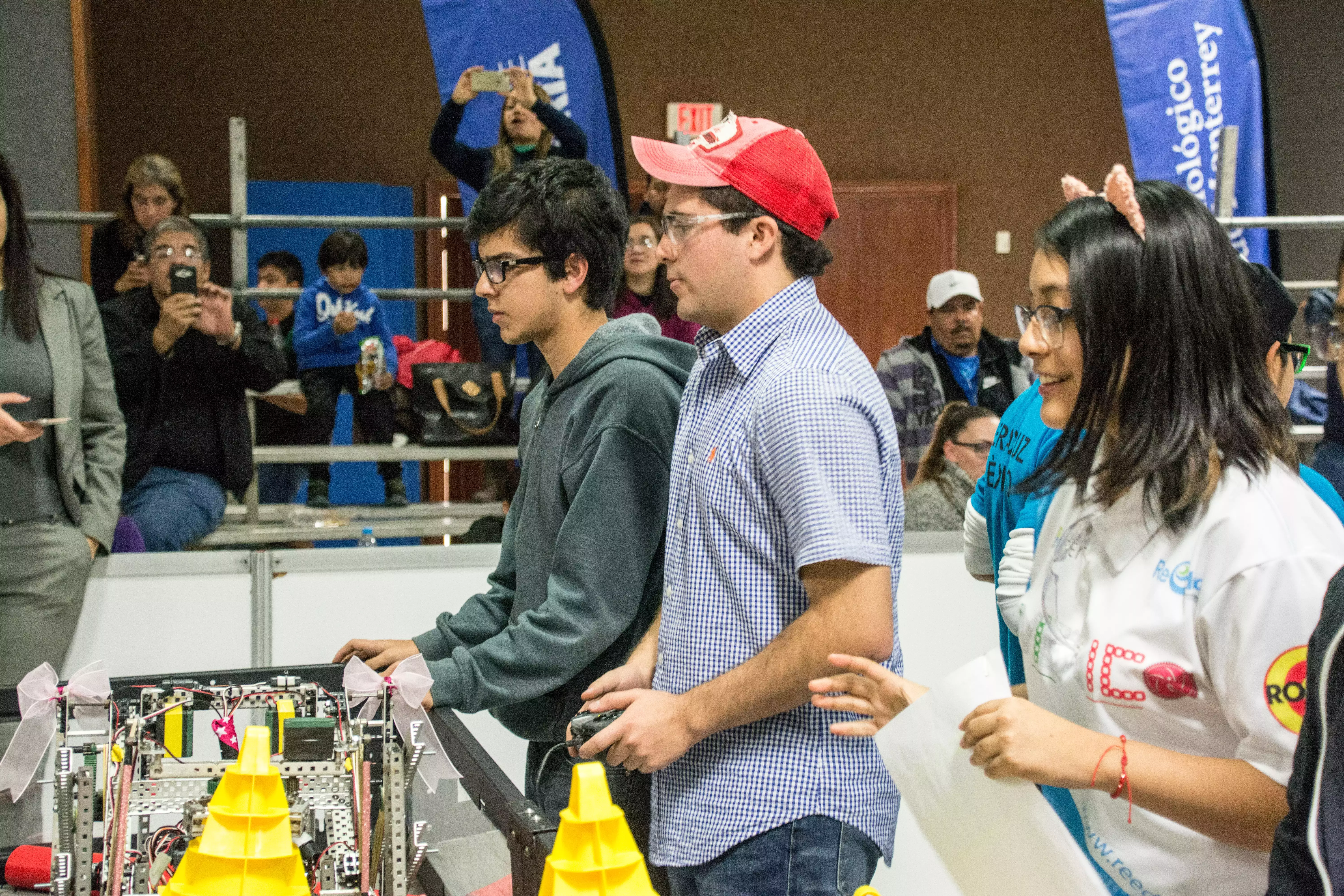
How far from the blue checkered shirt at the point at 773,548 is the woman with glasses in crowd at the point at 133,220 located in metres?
2.85

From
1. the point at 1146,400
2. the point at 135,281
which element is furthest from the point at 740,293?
the point at 135,281

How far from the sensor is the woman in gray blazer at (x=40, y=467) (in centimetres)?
256

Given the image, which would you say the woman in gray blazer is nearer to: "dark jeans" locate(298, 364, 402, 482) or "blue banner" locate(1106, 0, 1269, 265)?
"dark jeans" locate(298, 364, 402, 482)

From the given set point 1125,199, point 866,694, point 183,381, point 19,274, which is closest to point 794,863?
point 866,694

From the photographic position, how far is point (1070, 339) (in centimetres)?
118

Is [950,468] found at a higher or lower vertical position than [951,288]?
lower

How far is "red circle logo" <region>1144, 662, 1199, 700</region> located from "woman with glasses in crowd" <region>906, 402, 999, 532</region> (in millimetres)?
2295

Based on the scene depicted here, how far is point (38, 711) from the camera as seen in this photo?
1.21 meters

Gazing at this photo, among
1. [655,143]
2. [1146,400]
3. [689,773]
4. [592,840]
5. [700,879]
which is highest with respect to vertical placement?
[655,143]

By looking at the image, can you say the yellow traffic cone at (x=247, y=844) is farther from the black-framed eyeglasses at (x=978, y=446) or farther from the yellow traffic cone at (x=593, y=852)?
the black-framed eyeglasses at (x=978, y=446)

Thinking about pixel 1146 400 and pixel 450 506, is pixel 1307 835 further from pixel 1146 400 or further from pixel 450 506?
pixel 450 506

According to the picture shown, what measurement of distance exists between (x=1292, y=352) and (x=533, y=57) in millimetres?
2827

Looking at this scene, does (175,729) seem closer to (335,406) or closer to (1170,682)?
(1170,682)

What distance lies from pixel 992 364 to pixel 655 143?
9.67 ft
